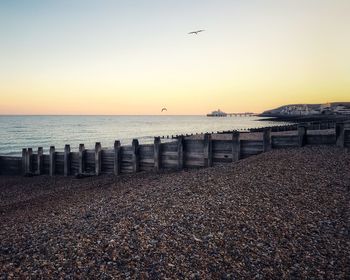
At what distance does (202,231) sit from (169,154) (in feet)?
29.0

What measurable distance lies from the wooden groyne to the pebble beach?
111 inches

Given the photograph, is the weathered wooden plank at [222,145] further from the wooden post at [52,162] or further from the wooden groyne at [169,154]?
the wooden post at [52,162]

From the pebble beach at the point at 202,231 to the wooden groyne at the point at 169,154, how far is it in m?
2.83

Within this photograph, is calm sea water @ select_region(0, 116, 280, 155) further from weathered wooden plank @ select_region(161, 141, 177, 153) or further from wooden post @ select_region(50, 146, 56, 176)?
weathered wooden plank @ select_region(161, 141, 177, 153)

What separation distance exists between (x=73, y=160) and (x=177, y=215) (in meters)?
13.0

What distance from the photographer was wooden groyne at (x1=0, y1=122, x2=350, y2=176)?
13430 mm

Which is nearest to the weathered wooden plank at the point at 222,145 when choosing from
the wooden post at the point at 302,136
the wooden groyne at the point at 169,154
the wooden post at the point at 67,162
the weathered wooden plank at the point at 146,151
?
the wooden groyne at the point at 169,154

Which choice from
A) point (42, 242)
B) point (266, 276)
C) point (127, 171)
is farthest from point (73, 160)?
point (266, 276)

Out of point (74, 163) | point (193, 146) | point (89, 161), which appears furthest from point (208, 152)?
point (74, 163)

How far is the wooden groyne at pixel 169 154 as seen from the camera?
13430 millimetres

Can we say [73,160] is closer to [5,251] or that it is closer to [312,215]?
[5,251]

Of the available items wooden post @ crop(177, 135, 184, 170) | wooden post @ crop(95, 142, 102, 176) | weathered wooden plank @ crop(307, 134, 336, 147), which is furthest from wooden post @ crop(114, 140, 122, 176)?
weathered wooden plank @ crop(307, 134, 336, 147)

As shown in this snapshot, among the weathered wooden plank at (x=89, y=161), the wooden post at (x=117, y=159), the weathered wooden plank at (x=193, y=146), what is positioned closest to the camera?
the weathered wooden plank at (x=193, y=146)

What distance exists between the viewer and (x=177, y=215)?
7145mm
